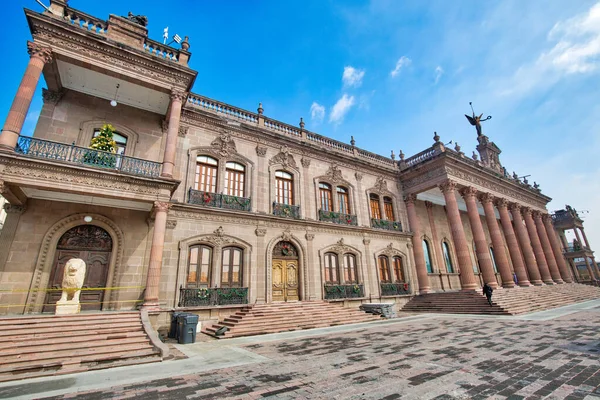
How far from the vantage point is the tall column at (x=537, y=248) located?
23.4 m

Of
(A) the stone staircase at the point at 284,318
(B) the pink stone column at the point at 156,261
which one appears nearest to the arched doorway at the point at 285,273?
(A) the stone staircase at the point at 284,318

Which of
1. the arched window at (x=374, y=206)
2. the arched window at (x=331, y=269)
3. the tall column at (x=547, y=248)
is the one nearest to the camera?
the arched window at (x=331, y=269)

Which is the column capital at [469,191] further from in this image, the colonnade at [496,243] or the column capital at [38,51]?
the column capital at [38,51]

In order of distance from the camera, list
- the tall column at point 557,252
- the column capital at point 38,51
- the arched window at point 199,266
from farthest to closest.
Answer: the tall column at point 557,252 < the arched window at point 199,266 < the column capital at point 38,51

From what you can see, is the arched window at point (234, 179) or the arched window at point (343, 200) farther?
the arched window at point (343, 200)

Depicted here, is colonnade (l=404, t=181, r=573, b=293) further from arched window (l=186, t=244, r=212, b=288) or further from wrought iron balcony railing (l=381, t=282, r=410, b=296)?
arched window (l=186, t=244, r=212, b=288)

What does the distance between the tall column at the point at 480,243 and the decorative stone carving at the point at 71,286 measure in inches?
785

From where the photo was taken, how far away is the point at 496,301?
48.4 feet

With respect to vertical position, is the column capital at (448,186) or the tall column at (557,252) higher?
the column capital at (448,186)

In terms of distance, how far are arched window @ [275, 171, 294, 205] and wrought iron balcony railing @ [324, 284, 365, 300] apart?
5.19 metres

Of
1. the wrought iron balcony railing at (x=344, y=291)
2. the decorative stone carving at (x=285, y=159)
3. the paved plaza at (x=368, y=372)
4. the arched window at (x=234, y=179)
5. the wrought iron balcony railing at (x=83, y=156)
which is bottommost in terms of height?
the paved plaza at (x=368, y=372)

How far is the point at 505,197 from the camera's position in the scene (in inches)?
Answer: 906

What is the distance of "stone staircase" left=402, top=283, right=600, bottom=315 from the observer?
47.4 feet

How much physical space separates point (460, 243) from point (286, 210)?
37.2 ft
